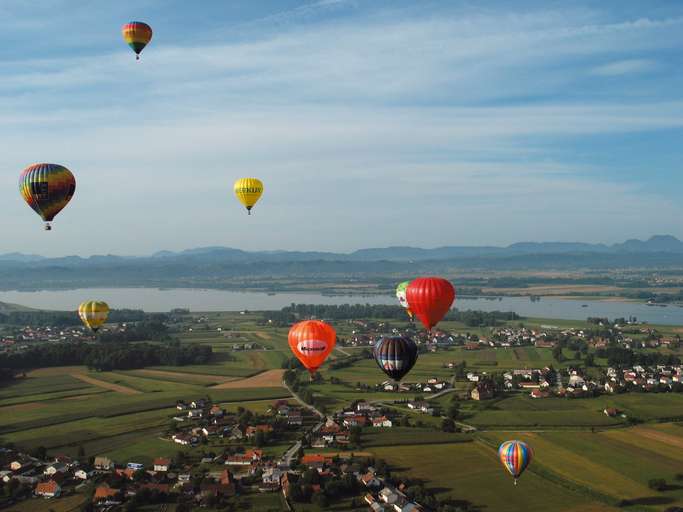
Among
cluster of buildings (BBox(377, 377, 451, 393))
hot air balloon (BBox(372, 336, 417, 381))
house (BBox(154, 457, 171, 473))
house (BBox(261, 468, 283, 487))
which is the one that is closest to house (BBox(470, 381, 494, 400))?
cluster of buildings (BBox(377, 377, 451, 393))

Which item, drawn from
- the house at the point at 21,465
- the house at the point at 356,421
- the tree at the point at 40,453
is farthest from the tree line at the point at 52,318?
the house at the point at 21,465

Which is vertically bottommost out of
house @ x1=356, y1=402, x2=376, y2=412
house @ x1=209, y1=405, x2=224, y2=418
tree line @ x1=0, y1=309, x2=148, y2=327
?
house @ x1=356, y1=402, x2=376, y2=412

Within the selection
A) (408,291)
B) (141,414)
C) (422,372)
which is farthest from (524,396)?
(141,414)

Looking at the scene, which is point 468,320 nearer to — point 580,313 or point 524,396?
point 580,313

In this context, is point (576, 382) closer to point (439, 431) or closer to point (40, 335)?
point (439, 431)

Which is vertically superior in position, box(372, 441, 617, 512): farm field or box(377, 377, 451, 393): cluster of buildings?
box(377, 377, 451, 393): cluster of buildings

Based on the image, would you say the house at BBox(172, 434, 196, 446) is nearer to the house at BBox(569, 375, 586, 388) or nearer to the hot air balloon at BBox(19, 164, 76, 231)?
the hot air balloon at BBox(19, 164, 76, 231)

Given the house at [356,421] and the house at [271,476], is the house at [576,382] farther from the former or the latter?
the house at [271,476]
